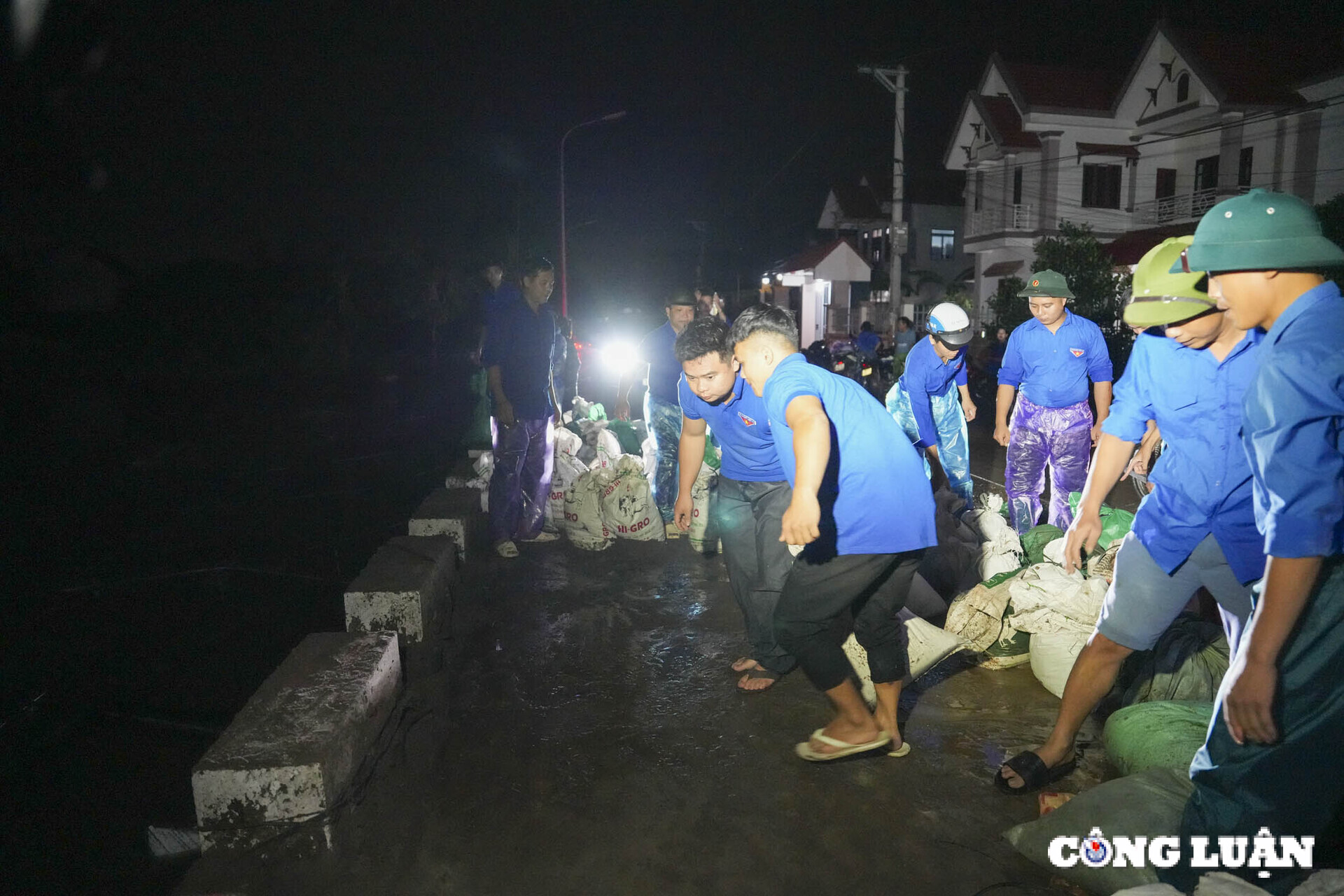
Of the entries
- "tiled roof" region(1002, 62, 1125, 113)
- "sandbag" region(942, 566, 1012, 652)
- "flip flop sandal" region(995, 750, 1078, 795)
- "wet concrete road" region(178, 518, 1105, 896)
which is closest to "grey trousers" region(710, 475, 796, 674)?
"wet concrete road" region(178, 518, 1105, 896)

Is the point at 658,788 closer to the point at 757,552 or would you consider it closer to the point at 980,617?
the point at 757,552

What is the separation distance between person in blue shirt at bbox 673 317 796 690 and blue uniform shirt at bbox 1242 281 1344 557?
6.05 ft

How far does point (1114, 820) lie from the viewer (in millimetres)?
2352

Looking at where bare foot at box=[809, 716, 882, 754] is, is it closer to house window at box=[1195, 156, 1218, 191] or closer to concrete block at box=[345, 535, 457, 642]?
concrete block at box=[345, 535, 457, 642]

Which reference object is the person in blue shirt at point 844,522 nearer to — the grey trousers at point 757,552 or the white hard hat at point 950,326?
the grey trousers at point 757,552

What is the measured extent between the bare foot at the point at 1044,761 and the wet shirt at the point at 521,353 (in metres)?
3.92

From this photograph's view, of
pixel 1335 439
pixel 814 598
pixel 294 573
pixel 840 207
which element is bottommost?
pixel 294 573

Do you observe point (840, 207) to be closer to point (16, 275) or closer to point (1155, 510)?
point (16, 275)

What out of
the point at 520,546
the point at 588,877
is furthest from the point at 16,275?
the point at 588,877

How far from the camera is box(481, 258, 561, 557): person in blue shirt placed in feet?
18.9

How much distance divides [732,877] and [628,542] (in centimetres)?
383

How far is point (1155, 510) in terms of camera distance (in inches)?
100

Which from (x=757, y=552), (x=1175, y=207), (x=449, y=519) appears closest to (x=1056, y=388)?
(x=757, y=552)

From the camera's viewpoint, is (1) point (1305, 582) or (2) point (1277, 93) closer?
(1) point (1305, 582)
